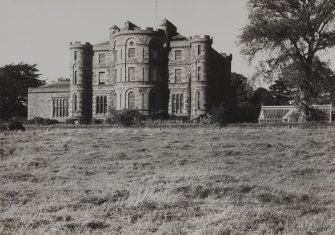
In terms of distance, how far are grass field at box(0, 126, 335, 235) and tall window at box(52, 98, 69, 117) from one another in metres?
38.6

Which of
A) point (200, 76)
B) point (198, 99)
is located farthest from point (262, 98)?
point (198, 99)

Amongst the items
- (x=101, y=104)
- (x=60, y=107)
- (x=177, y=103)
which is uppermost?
(x=177, y=103)

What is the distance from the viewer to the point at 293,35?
3416 cm

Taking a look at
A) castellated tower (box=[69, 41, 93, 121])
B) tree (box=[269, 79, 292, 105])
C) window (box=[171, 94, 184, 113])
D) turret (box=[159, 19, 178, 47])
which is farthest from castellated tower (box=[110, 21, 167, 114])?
tree (box=[269, 79, 292, 105])

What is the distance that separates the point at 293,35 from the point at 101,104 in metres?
26.2

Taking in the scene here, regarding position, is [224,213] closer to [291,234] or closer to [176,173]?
[291,234]

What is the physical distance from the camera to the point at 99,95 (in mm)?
54125

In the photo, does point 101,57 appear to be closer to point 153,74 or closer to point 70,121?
point 153,74

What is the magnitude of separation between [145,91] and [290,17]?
18724 mm

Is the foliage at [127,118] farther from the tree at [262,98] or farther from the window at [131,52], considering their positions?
the tree at [262,98]

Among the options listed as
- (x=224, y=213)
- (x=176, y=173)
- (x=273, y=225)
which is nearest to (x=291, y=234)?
(x=273, y=225)

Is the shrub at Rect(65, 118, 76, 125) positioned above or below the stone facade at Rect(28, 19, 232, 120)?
below

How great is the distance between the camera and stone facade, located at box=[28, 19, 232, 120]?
4975 centimetres

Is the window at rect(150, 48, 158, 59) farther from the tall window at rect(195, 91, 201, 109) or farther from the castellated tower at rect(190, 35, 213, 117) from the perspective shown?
the tall window at rect(195, 91, 201, 109)
